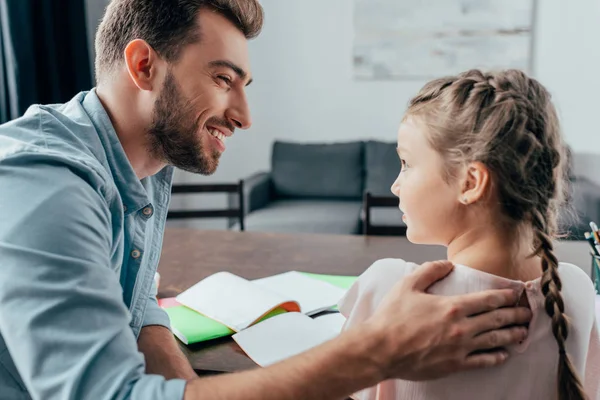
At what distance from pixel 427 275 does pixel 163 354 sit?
19.3 inches

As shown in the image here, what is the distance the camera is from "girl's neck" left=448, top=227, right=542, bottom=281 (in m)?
0.75

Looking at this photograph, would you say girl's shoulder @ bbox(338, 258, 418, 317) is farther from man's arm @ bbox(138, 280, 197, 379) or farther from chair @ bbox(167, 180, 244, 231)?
chair @ bbox(167, 180, 244, 231)

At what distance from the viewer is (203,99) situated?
42.9 inches

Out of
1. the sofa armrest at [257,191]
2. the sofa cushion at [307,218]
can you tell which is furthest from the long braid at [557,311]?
the sofa armrest at [257,191]

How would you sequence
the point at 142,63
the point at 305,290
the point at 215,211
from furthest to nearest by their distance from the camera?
the point at 215,211
the point at 305,290
the point at 142,63

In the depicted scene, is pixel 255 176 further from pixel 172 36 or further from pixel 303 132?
pixel 172 36

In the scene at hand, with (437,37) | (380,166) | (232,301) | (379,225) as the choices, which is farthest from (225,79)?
(437,37)

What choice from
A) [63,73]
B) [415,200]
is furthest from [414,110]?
[63,73]

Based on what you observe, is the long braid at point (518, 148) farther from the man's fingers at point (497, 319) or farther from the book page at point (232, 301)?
the book page at point (232, 301)

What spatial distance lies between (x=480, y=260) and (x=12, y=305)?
603 millimetres

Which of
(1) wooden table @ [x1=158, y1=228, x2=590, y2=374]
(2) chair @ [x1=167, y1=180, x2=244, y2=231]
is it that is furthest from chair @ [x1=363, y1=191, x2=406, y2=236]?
(2) chair @ [x1=167, y1=180, x2=244, y2=231]

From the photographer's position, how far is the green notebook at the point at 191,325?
1038 mm

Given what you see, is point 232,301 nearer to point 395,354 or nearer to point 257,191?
point 395,354

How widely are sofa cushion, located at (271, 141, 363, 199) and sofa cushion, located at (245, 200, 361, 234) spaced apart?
145mm
